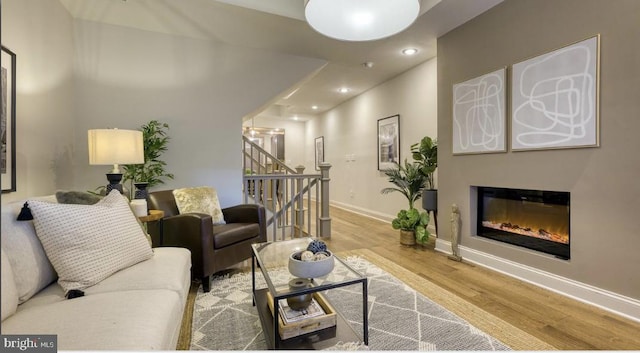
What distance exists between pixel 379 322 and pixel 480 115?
6.78 ft

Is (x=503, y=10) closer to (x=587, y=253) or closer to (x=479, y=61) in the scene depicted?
(x=479, y=61)

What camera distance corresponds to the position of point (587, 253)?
2.09 meters

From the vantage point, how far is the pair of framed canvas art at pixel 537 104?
2031mm

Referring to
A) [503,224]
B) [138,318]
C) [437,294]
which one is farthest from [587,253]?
[138,318]

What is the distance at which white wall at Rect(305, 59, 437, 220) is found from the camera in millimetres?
4078

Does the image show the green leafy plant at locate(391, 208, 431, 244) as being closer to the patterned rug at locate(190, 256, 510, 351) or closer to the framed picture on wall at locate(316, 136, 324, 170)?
the patterned rug at locate(190, 256, 510, 351)

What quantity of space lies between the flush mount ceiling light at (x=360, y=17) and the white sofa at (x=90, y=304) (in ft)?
5.52

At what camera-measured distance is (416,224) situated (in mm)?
3393

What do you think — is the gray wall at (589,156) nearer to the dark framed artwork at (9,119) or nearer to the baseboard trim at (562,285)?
the baseboard trim at (562,285)

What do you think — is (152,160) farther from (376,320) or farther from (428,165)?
(428,165)

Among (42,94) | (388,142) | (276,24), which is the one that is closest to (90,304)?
(42,94)

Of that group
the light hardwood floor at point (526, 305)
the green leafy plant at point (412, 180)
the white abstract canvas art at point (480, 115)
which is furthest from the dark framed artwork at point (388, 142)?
the light hardwood floor at point (526, 305)

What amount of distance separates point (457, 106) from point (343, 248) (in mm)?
1934

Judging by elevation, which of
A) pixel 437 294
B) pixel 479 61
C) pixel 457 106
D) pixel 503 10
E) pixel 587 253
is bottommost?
pixel 437 294
